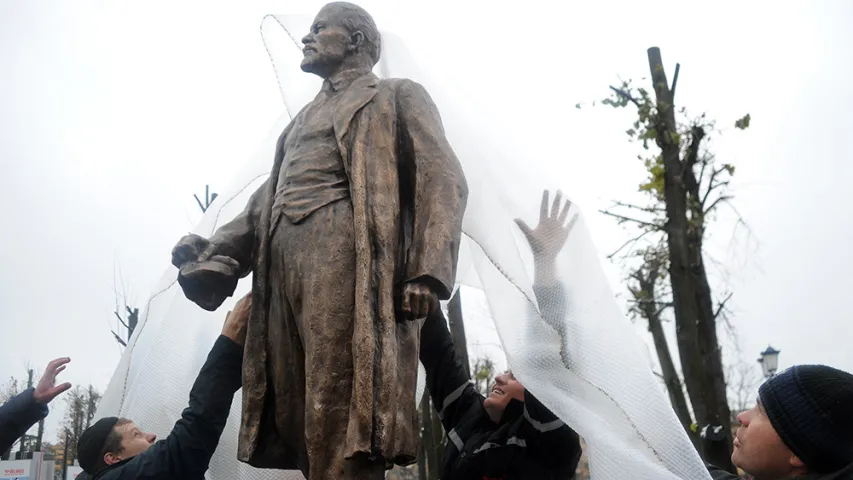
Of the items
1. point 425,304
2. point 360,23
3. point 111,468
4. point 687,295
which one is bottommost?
point 111,468

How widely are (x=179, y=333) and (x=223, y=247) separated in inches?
43.5

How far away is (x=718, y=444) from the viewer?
9039 mm

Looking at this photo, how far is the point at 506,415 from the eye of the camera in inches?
171

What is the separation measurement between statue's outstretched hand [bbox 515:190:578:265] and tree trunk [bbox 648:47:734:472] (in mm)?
6829

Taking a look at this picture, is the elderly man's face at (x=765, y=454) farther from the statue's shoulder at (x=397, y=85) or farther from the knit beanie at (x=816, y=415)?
the statue's shoulder at (x=397, y=85)

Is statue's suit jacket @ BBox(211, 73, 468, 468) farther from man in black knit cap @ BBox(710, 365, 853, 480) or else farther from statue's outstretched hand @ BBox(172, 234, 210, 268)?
man in black knit cap @ BBox(710, 365, 853, 480)

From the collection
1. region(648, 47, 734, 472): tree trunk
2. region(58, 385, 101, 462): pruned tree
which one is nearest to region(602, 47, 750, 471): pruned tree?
region(648, 47, 734, 472): tree trunk

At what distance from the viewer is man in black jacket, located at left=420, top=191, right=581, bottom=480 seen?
3912 millimetres

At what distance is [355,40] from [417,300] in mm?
1513

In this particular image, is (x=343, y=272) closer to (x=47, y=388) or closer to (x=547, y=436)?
(x=547, y=436)

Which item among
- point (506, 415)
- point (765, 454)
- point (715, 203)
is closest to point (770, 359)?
point (715, 203)

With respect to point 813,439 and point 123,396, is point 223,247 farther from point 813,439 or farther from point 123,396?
point 813,439

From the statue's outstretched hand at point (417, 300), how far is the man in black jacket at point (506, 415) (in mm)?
793

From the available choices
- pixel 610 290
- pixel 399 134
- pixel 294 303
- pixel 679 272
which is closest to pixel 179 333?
pixel 294 303
